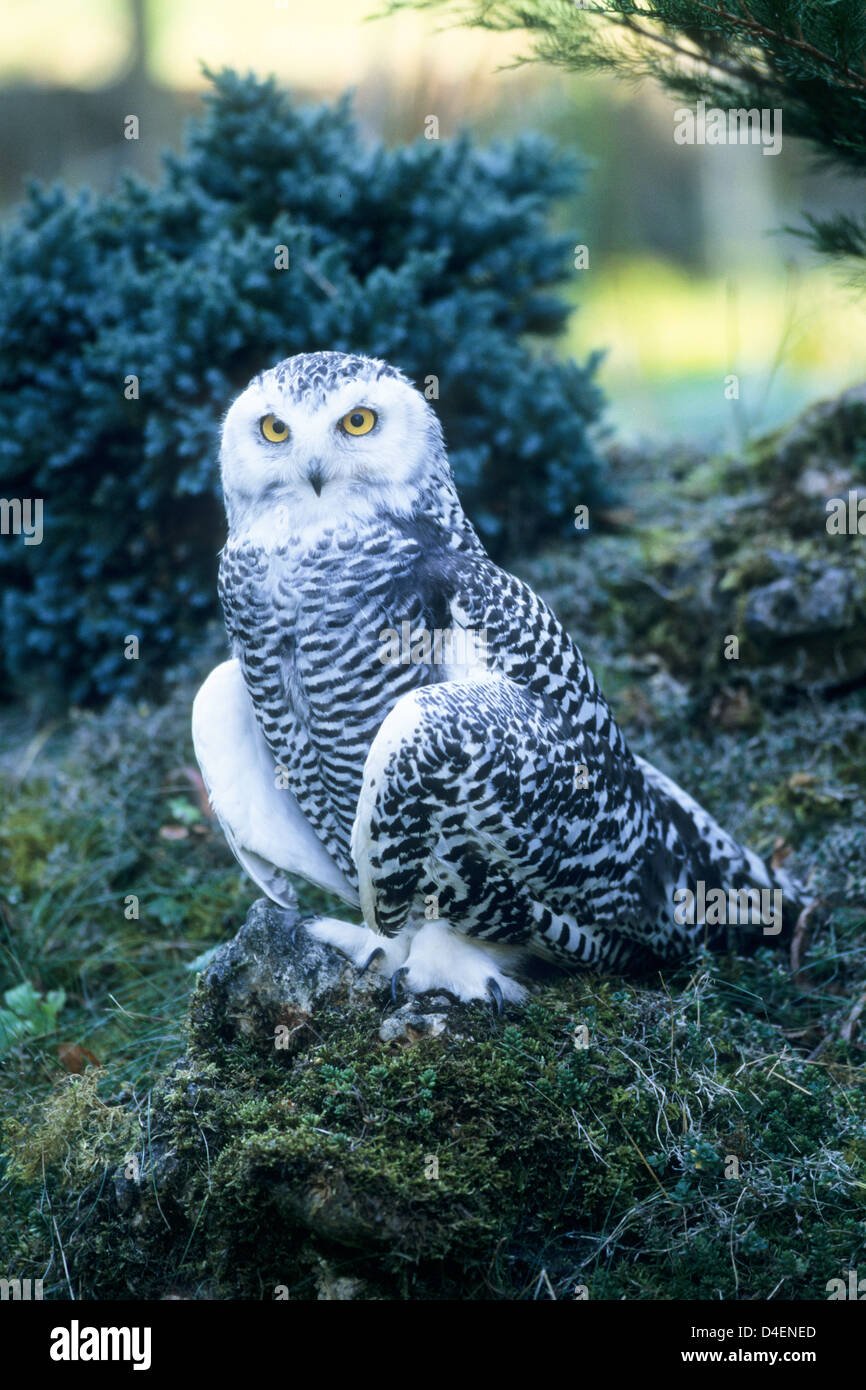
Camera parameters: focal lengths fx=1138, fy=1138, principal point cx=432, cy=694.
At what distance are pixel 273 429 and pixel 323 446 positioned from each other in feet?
0.54

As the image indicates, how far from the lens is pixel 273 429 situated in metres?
3.12

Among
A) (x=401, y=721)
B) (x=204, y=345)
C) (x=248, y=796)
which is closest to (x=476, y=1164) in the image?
(x=401, y=721)

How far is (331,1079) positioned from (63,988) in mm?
1760

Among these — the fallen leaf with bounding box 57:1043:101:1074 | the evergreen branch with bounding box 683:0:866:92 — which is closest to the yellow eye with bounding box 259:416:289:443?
the evergreen branch with bounding box 683:0:866:92

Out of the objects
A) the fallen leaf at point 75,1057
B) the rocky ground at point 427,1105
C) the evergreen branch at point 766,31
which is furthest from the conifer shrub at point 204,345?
the evergreen branch at point 766,31

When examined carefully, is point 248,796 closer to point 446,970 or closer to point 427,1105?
point 446,970

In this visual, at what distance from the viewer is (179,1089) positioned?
3.26 metres

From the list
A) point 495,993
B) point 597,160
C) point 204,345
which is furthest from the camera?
point 597,160

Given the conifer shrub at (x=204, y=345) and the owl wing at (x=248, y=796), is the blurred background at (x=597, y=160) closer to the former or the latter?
the conifer shrub at (x=204, y=345)

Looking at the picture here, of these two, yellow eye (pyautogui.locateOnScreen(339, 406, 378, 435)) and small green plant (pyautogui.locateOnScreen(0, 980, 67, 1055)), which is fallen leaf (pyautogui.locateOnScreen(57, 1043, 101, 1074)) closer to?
small green plant (pyautogui.locateOnScreen(0, 980, 67, 1055))

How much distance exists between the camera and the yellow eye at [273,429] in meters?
3.09

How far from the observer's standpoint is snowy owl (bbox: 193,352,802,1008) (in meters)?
3.05
